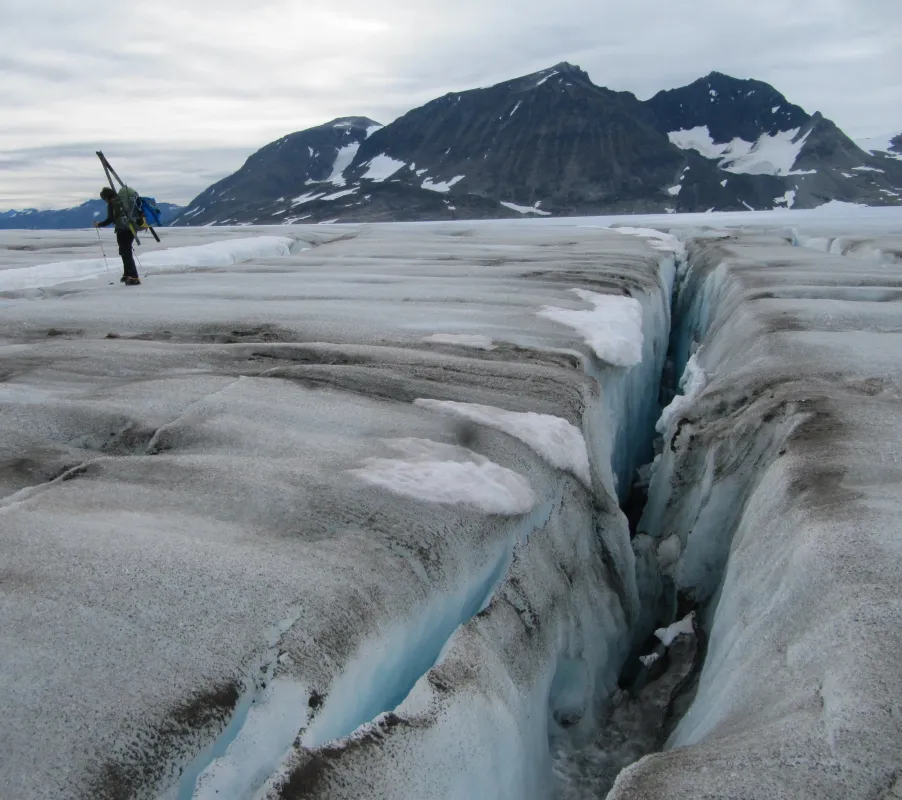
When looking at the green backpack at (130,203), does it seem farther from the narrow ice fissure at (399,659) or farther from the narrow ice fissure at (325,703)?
the narrow ice fissure at (325,703)

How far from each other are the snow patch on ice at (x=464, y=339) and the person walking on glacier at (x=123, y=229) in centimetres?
458

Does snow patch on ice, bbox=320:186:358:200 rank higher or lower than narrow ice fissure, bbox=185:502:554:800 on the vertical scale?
higher

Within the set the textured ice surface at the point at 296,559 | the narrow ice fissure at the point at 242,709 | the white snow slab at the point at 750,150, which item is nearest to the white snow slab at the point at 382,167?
the white snow slab at the point at 750,150

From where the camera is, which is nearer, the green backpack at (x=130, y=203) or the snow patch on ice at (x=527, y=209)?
the green backpack at (x=130, y=203)

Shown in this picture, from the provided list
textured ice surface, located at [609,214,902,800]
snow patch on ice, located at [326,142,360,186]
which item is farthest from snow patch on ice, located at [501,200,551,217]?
textured ice surface, located at [609,214,902,800]

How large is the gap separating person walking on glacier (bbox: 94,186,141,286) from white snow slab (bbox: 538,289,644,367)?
186 inches

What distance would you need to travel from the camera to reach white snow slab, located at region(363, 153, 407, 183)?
367ft

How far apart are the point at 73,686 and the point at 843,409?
3553 millimetres

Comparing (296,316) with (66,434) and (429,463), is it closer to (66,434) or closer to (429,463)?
(66,434)

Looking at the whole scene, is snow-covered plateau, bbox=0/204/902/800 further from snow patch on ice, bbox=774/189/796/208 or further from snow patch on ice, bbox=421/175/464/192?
snow patch on ice, bbox=421/175/464/192

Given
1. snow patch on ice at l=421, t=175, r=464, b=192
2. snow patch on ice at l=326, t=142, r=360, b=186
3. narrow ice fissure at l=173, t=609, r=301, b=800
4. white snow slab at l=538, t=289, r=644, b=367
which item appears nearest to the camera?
narrow ice fissure at l=173, t=609, r=301, b=800

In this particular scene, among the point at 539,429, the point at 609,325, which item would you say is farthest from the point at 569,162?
the point at 539,429

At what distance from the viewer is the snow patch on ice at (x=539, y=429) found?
3498mm

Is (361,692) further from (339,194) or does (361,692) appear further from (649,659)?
(339,194)
